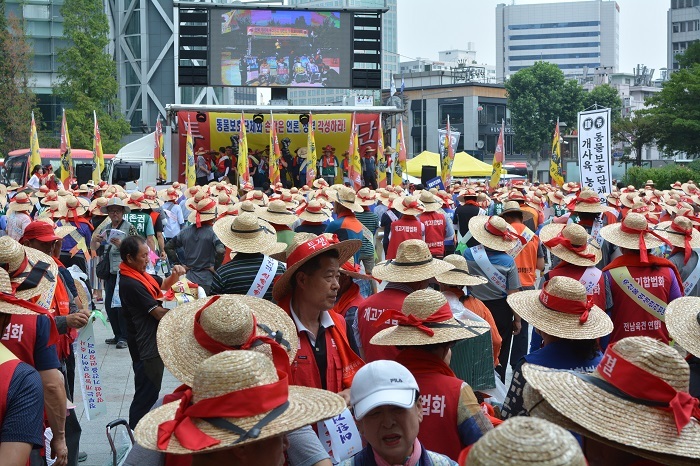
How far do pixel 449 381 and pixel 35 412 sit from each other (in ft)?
5.49

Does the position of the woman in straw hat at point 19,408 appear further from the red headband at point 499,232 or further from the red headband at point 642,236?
the red headband at point 499,232

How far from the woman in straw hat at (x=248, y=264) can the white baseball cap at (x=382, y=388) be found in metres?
2.87

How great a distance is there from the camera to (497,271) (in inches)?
319

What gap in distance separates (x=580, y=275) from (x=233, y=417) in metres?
4.77

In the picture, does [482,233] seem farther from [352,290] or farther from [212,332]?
[212,332]

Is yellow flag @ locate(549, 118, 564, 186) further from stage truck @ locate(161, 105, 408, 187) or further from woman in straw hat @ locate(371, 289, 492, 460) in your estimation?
woman in straw hat @ locate(371, 289, 492, 460)

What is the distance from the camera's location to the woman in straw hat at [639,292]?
6762 millimetres

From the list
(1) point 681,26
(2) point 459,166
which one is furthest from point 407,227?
(1) point 681,26

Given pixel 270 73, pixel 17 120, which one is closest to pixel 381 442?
pixel 270 73

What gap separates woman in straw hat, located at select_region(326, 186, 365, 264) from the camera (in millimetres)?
10469

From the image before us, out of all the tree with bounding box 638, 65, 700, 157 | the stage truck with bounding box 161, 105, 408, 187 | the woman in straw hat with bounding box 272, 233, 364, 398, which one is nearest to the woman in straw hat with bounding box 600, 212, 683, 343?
the woman in straw hat with bounding box 272, 233, 364, 398

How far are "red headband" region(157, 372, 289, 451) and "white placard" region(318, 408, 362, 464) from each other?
1.06 metres

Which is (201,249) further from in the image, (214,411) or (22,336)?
(214,411)

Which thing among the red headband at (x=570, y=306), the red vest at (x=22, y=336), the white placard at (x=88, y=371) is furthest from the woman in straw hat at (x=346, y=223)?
the red vest at (x=22, y=336)
